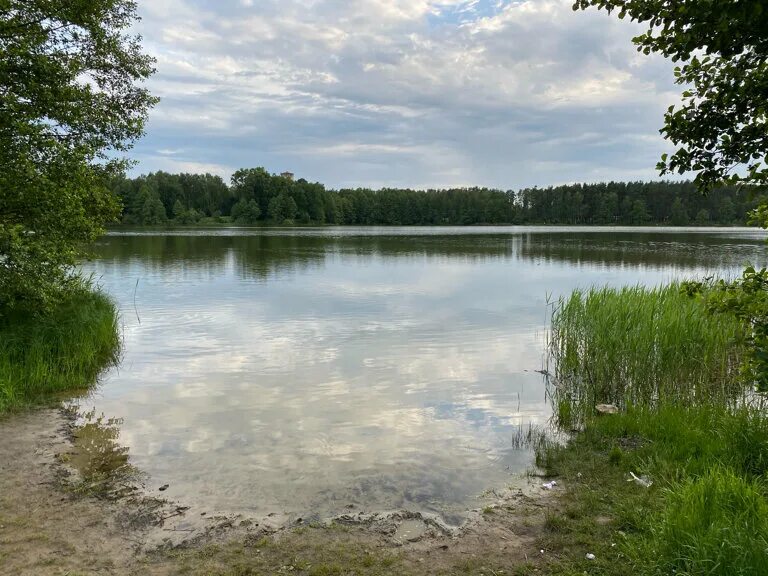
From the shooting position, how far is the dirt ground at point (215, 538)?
4.61 metres

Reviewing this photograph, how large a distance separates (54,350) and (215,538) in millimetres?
8174

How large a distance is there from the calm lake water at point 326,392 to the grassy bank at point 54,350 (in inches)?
23.9

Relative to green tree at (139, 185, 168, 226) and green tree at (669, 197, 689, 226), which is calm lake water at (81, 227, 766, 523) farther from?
green tree at (669, 197, 689, 226)

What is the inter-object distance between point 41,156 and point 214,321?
9.27 meters

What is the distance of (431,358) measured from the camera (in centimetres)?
1359

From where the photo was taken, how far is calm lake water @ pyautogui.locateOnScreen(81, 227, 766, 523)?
6766 millimetres

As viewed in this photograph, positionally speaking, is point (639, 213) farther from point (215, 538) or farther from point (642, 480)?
point (215, 538)

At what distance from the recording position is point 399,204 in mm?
156125

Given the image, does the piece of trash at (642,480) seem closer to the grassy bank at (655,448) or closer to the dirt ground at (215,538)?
the grassy bank at (655,448)

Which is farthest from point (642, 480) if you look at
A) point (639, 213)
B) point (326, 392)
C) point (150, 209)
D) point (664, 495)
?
point (639, 213)

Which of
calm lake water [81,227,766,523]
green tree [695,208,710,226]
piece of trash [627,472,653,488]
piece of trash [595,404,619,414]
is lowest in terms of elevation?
calm lake water [81,227,766,523]

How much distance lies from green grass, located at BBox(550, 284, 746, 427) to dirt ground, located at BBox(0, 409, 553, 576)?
4.32 meters

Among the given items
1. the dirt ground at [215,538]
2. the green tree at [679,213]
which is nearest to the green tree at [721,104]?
Result: the dirt ground at [215,538]

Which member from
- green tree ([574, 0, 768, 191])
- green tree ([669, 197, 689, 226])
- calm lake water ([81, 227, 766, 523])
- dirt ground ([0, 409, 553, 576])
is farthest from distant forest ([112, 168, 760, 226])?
green tree ([574, 0, 768, 191])
